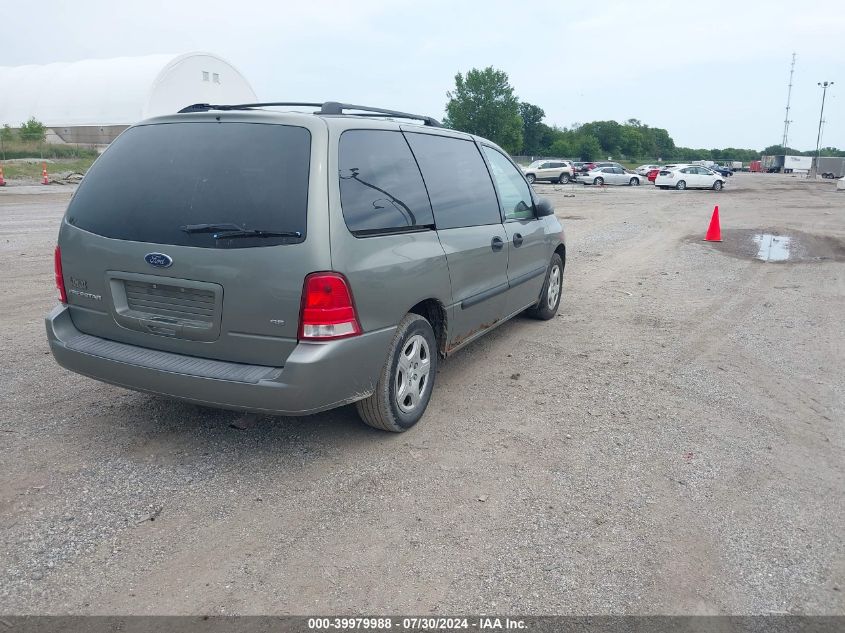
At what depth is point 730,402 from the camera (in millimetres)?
4902

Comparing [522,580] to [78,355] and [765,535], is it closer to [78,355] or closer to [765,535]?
[765,535]

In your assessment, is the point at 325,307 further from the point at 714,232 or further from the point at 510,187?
the point at 714,232

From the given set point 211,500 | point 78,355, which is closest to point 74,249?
point 78,355

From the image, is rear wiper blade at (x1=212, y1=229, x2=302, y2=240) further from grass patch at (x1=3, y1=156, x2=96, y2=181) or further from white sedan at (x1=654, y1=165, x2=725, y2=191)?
white sedan at (x1=654, y1=165, x2=725, y2=191)

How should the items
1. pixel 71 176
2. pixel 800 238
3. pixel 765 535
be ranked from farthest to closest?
pixel 71 176
pixel 800 238
pixel 765 535

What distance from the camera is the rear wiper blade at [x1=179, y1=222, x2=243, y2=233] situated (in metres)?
3.45

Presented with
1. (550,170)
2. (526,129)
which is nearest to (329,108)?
(550,170)

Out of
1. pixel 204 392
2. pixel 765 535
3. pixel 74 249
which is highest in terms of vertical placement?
pixel 74 249

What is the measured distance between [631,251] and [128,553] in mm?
11321

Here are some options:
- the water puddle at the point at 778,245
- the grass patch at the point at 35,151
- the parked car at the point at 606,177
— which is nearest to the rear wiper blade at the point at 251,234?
the water puddle at the point at 778,245

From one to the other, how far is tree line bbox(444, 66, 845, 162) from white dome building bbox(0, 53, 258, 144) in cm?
3072

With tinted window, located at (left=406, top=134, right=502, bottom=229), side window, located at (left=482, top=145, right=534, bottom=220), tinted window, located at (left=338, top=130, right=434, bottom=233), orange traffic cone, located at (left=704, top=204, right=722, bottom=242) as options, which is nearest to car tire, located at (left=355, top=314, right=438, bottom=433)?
tinted window, located at (left=338, top=130, right=434, bottom=233)

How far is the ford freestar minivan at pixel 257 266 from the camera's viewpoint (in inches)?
135

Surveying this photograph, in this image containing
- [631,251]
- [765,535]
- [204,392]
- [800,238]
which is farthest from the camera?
[800,238]
